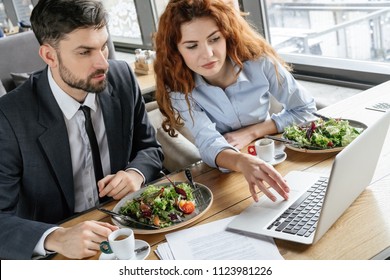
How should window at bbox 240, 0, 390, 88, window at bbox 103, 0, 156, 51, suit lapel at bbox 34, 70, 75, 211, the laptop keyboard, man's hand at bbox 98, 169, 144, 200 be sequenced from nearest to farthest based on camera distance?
the laptop keyboard → man's hand at bbox 98, 169, 144, 200 → suit lapel at bbox 34, 70, 75, 211 → window at bbox 240, 0, 390, 88 → window at bbox 103, 0, 156, 51

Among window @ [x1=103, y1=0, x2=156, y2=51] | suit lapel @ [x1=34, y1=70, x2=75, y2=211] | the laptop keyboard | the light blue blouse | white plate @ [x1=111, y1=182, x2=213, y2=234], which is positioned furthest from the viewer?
window @ [x1=103, y1=0, x2=156, y2=51]

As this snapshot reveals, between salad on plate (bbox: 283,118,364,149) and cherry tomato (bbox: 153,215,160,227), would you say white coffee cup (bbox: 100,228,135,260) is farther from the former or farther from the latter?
salad on plate (bbox: 283,118,364,149)

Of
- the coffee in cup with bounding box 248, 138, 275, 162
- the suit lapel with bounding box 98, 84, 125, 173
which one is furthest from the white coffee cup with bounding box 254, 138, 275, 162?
the suit lapel with bounding box 98, 84, 125, 173

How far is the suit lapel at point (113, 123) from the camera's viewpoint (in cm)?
182

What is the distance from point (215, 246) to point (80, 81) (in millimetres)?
816

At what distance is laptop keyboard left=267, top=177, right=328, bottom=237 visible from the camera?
3.86 ft

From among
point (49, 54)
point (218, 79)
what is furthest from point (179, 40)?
point (49, 54)

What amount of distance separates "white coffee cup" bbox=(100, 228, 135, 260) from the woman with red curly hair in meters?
0.54

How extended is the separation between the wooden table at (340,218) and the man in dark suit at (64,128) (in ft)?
0.93

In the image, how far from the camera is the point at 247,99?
77.4 inches

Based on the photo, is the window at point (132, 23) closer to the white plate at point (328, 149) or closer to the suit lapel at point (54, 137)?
the suit lapel at point (54, 137)

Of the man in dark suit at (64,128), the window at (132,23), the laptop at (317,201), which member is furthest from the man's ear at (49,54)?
the window at (132,23)

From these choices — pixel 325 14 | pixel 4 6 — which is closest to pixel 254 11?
pixel 325 14
